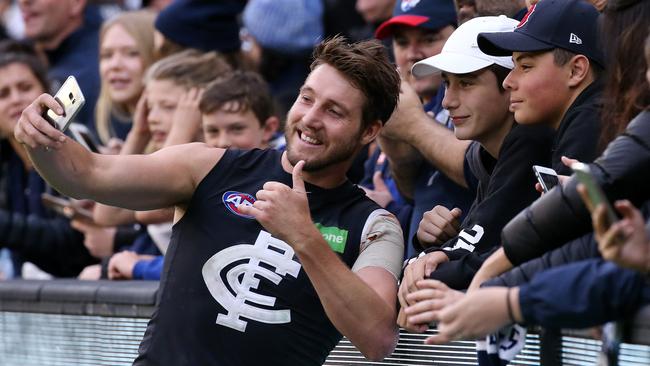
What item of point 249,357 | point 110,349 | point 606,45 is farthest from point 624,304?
point 110,349

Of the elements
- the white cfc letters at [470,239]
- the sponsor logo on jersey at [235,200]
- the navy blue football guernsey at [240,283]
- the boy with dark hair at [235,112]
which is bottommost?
the boy with dark hair at [235,112]

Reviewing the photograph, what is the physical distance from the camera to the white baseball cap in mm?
4727

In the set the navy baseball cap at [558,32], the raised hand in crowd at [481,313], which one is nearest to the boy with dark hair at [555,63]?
the navy baseball cap at [558,32]

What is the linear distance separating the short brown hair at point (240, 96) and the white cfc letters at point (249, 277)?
2057 millimetres

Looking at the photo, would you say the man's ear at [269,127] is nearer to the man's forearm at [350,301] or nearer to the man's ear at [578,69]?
the man's forearm at [350,301]

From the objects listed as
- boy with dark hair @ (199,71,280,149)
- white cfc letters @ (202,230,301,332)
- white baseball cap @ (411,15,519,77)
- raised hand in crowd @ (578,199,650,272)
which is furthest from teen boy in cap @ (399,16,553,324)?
boy with dark hair @ (199,71,280,149)

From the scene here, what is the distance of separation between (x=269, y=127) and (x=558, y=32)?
8.94 ft

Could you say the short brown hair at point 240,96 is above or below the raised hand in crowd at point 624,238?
below

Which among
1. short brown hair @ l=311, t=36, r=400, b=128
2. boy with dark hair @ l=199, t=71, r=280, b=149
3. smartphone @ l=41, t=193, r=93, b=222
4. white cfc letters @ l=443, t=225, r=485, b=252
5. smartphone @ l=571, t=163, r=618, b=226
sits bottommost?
smartphone @ l=41, t=193, r=93, b=222

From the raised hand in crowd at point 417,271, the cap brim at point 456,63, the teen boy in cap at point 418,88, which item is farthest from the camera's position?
the teen boy in cap at point 418,88

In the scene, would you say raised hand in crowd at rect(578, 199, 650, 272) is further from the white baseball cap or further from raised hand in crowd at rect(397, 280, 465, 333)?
the white baseball cap

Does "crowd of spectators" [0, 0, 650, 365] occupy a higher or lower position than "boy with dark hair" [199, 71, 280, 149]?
higher

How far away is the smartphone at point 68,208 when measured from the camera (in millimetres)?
7559

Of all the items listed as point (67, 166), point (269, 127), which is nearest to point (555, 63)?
point (67, 166)
